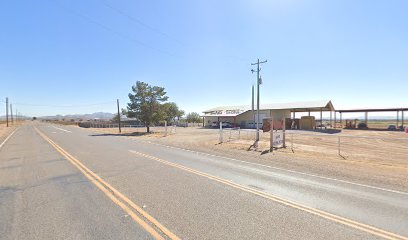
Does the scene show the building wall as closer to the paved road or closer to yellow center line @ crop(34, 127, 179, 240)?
the paved road

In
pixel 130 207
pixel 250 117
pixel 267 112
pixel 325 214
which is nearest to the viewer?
pixel 325 214

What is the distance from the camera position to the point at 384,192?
295 inches

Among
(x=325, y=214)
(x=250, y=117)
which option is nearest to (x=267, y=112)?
(x=250, y=117)

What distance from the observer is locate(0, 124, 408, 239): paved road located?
467cm

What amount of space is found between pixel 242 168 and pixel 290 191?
3.76m

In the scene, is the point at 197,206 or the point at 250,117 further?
the point at 250,117

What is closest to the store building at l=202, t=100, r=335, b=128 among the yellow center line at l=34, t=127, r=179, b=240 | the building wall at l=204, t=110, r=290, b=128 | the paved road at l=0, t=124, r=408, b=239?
the building wall at l=204, t=110, r=290, b=128

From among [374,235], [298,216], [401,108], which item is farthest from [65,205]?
[401,108]

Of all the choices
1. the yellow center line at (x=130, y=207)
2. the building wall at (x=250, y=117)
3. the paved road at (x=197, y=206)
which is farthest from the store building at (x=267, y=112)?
the yellow center line at (x=130, y=207)

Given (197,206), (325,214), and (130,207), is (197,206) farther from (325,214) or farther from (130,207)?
(325,214)

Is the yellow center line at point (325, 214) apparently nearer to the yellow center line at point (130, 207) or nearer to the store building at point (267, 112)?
the yellow center line at point (130, 207)

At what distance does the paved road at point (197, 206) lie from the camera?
467cm

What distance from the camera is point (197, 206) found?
235 inches

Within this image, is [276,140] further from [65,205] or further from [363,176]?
[65,205]
